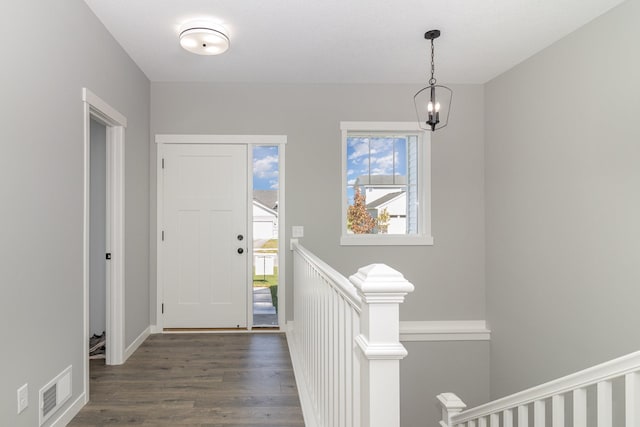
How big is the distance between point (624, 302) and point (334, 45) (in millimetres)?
2772

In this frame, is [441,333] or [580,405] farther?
[441,333]

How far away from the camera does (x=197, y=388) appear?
2.50 metres

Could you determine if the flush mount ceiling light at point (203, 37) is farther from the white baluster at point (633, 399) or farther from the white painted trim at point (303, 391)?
the white baluster at point (633, 399)

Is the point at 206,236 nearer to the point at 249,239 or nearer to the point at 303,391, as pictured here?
the point at 249,239

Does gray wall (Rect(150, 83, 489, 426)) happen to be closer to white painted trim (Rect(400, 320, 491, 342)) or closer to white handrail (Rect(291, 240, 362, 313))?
white painted trim (Rect(400, 320, 491, 342))

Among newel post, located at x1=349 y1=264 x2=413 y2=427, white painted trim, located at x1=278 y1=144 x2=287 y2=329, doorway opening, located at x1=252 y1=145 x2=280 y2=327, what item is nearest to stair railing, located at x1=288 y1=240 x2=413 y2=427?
newel post, located at x1=349 y1=264 x2=413 y2=427

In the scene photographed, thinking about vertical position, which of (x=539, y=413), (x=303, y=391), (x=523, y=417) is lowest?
(x=303, y=391)

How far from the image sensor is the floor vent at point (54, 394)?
6.17 ft

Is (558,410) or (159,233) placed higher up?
(159,233)

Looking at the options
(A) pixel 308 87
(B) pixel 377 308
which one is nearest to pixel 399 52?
(A) pixel 308 87

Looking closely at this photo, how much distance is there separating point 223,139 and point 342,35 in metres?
1.63

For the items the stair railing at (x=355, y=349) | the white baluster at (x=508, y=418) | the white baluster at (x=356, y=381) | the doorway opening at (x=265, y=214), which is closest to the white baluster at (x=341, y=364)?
the stair railing at (x=355, y=349)

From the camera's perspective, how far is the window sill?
12.8 feet

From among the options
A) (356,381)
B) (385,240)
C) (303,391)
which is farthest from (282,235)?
(356,381)
